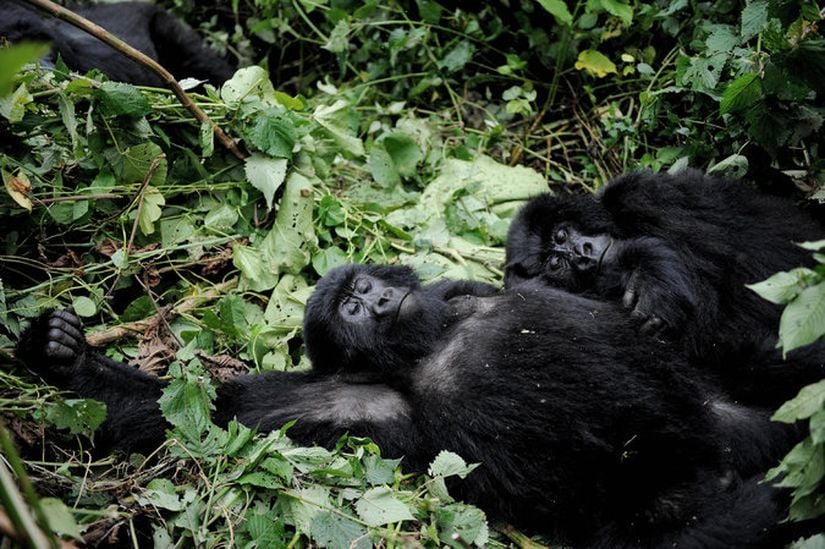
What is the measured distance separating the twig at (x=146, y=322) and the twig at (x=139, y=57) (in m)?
0.73

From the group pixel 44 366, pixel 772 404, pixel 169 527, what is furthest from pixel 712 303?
pixel 44 366

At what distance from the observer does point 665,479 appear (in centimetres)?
314

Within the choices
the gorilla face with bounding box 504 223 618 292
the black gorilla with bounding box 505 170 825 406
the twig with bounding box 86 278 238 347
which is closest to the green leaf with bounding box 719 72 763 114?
the black gorilla with bounding box 505 170 825 406

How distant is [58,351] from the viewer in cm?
346

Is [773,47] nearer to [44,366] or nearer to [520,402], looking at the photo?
[520,402]

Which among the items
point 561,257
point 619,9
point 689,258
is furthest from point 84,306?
point 619,9

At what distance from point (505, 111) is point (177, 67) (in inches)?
97.8

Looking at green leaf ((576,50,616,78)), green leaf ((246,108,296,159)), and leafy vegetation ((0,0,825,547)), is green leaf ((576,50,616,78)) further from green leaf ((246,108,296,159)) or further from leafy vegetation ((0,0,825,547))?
green leaf ((246,108,296,159))

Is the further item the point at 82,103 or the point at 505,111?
the point at 505,111

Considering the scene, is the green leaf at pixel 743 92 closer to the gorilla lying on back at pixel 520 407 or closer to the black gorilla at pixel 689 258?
the black gorilla at pixel 689 258

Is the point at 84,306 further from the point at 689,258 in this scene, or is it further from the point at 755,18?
the point at 755,18

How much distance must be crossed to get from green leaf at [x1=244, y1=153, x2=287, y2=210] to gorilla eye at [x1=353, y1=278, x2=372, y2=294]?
808 mm

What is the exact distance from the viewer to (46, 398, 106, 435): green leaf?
3.20 meters

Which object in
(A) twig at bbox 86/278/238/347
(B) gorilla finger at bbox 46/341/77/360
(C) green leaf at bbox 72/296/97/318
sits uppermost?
(B) gorilla finger at bbox 46/341/77/360
